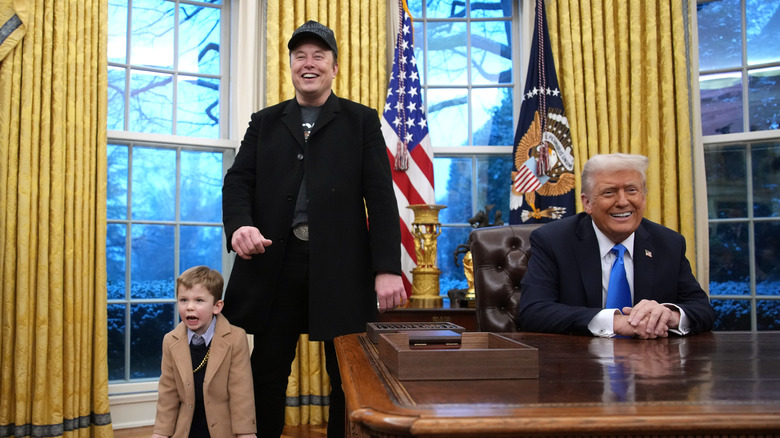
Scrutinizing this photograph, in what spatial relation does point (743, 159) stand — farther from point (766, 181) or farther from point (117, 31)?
point (117, 31)

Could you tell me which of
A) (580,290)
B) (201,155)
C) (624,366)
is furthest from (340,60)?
(624,366)

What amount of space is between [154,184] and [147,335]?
0.88 m

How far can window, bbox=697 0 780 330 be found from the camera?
12.6 ft

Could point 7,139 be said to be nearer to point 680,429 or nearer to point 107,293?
point 107,293

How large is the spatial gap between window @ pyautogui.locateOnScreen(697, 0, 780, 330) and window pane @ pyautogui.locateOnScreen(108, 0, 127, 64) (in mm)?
3532

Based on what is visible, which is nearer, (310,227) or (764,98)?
(310,227)

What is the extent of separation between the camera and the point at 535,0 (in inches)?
157

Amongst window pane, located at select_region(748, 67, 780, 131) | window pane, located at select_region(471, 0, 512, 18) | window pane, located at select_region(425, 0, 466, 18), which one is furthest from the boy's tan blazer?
window pane, located at select_region(748, 67, 780, 131)

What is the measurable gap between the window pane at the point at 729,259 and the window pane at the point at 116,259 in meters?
3.51

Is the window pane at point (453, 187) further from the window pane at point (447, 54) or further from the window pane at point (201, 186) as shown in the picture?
the window pane at point (201, 186)

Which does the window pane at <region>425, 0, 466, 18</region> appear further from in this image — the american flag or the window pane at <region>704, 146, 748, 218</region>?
the window pane at <region>704, 146, 748, 218</region>

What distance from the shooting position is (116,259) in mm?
3693

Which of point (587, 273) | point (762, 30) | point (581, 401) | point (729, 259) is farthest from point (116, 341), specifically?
point (762, 30)

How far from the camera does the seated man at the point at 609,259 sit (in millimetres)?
1736
